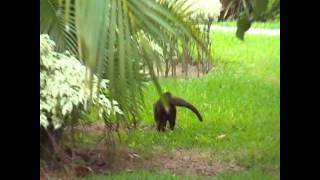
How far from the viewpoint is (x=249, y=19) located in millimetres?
915

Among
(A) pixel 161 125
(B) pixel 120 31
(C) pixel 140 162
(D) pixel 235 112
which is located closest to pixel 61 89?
(C) pixel 140 162

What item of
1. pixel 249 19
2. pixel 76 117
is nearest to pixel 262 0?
pixel 249 19

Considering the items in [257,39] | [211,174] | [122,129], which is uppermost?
[257,39]

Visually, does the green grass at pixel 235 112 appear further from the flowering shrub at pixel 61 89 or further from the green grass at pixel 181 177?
the flowering shrub at pixel 61 89

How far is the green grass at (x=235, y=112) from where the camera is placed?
12.8 feet

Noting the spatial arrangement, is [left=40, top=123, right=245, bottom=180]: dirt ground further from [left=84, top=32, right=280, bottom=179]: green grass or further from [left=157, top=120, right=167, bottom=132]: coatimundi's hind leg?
[left=157, top=120, right=167, bottom=132]: coatimundi's hind leg

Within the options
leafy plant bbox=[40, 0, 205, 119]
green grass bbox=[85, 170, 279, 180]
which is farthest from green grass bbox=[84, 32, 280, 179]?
leafy plant bbox=[40, 0, 205, 119]

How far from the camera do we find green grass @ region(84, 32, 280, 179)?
3.92m

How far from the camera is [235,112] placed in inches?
166

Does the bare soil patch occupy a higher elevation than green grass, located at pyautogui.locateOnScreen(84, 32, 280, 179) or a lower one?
lower
